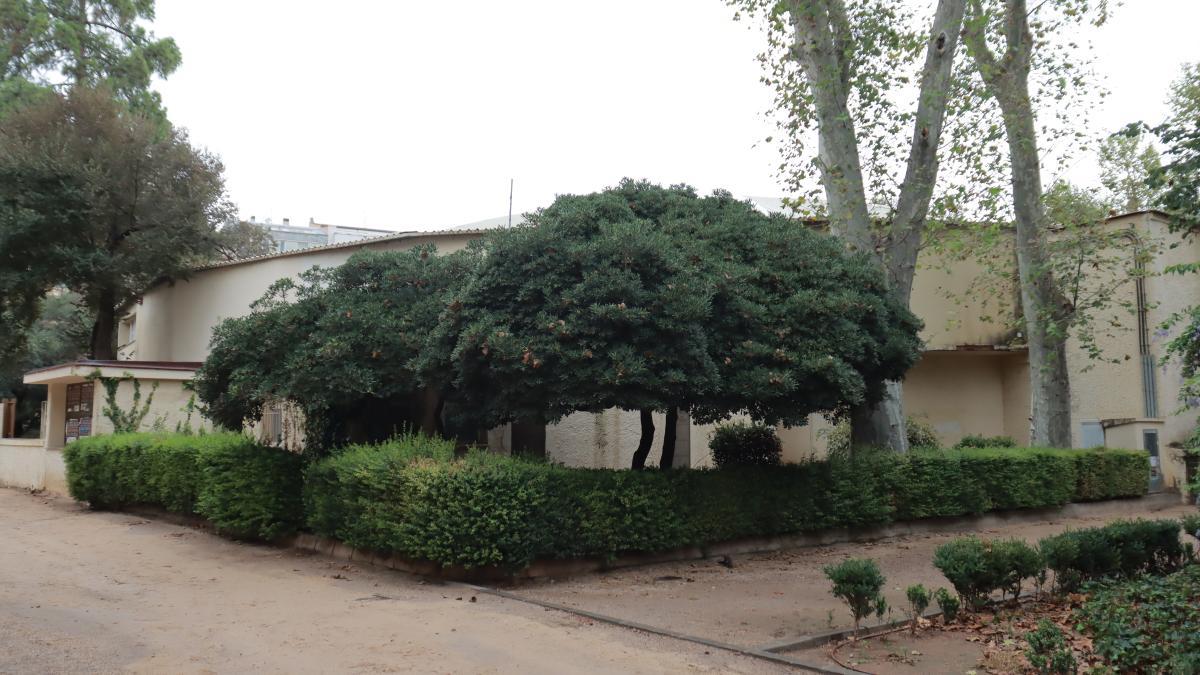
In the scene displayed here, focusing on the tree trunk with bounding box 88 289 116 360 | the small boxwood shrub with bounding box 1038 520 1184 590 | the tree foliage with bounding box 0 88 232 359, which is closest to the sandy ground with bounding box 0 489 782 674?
the small boxwood shrub with bounding box 1038 520 1184 590

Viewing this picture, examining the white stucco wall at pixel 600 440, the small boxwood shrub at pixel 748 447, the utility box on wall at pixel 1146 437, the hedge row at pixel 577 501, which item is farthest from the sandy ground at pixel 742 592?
→ the utility box on wall at pixel 1146 437

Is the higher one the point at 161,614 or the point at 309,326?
the point at 309,326

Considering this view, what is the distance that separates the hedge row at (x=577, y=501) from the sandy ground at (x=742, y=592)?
38 centimetres

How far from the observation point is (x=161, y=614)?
845 centimetres

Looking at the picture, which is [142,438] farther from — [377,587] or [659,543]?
[659,543]

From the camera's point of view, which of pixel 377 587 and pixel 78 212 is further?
pixel 78 212

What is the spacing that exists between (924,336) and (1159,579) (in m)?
14.0

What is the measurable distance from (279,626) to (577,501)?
138 inches

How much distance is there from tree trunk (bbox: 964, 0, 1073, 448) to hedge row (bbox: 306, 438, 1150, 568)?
4.48 meters

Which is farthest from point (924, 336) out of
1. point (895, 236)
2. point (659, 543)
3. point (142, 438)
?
point (142, 438)

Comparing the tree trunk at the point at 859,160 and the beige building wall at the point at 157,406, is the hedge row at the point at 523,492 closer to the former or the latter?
the tree trunk at the point at 859,160

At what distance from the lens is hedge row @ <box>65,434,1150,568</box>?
9781 mm

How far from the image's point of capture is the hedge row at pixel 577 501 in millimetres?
9703

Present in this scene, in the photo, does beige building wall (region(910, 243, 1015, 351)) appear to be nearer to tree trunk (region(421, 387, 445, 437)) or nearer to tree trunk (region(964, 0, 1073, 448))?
tree trunk (region(964, 0, 1073, 448))
